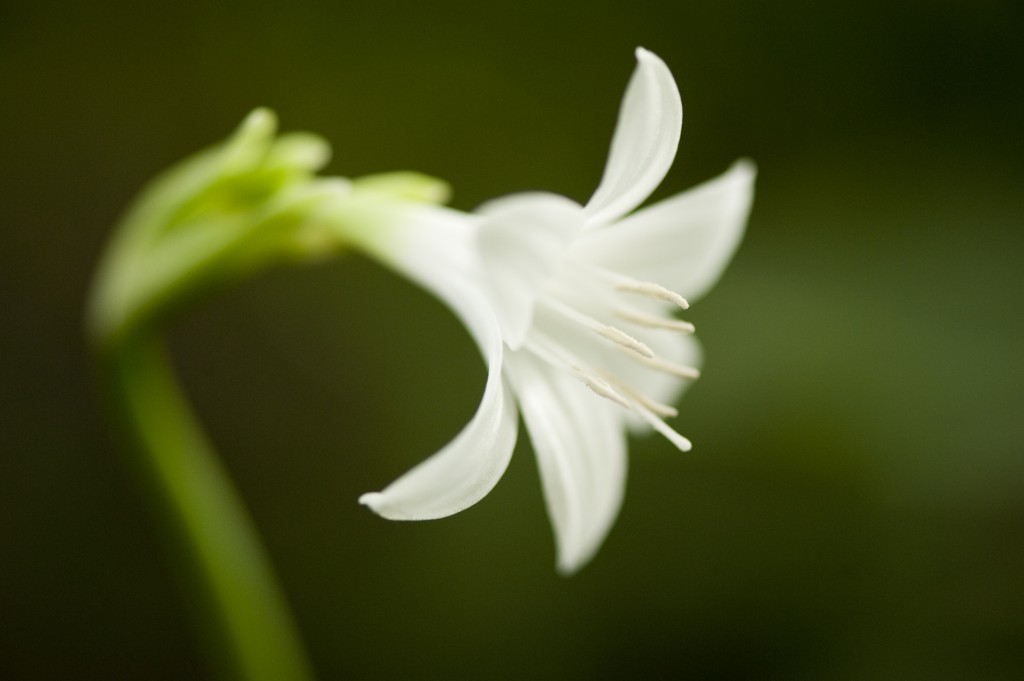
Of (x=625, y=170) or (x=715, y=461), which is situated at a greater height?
(x=625, y=170)

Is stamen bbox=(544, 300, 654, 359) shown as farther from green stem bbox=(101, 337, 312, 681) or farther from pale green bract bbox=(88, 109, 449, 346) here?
green stem bbox=(101, 337, 312, 681)

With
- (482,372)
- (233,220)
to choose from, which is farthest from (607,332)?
(482,372)

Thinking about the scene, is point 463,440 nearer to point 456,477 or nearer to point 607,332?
point 456,477

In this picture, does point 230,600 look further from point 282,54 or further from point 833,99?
point 833,99

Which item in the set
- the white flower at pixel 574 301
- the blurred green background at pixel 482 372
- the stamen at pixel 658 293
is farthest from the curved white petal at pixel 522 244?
the blurred green background at pixel 482 372

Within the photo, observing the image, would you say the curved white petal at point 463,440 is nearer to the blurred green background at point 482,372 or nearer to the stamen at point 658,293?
the stamen at point 658,293

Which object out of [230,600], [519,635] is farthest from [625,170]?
[519,635]
